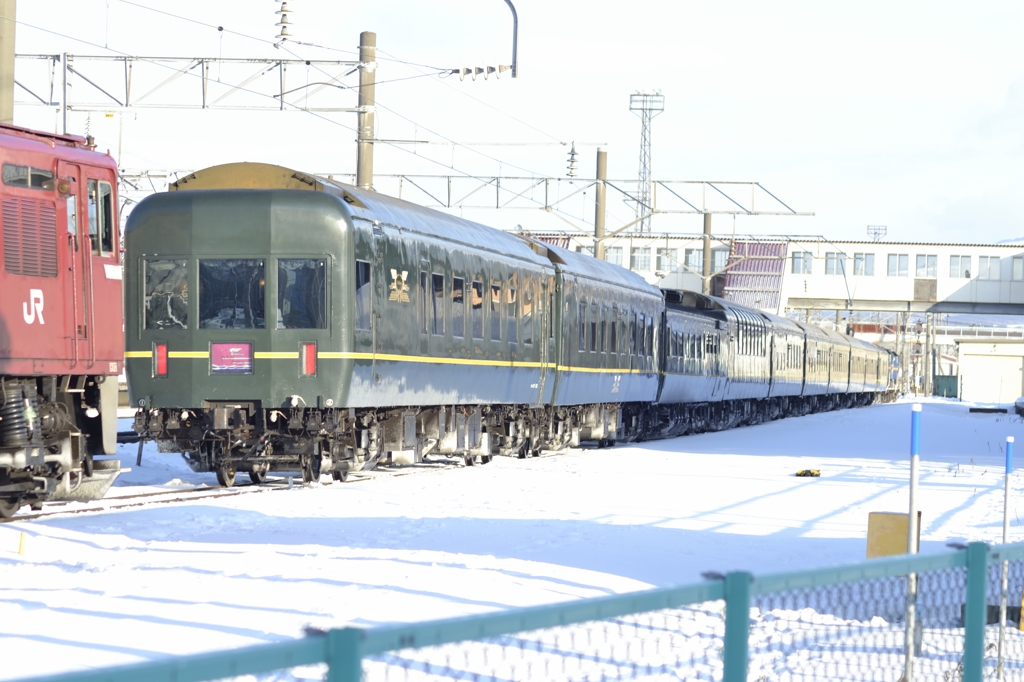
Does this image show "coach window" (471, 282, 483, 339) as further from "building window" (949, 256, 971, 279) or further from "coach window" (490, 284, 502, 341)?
"building window" (949, 256, 971, 279)

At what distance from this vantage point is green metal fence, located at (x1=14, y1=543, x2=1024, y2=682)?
3.22 metres

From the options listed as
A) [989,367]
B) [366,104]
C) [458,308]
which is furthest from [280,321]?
[989,367]

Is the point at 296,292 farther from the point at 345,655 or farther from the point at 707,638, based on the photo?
the point at 345,655

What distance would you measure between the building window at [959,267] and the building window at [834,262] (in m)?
6.37

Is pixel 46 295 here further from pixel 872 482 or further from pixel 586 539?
pixel 872 482

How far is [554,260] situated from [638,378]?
611cm

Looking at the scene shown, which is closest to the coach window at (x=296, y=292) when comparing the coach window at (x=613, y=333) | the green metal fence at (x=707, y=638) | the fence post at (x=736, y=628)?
the green metal fence at (x=707, y=638)

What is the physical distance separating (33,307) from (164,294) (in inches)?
160

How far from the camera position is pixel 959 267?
8425 cm

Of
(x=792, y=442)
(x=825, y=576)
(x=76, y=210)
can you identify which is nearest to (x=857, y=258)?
(x=792, y=442)

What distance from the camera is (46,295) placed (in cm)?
1300

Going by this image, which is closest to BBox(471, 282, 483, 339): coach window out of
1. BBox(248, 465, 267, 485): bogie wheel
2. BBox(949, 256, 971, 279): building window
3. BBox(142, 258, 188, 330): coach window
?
BBox(248, 465, 267, 485): bogie wheel

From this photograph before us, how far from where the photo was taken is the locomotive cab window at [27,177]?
1268cm

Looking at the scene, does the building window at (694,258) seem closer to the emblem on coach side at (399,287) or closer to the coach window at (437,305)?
the coach window at (437,305)
